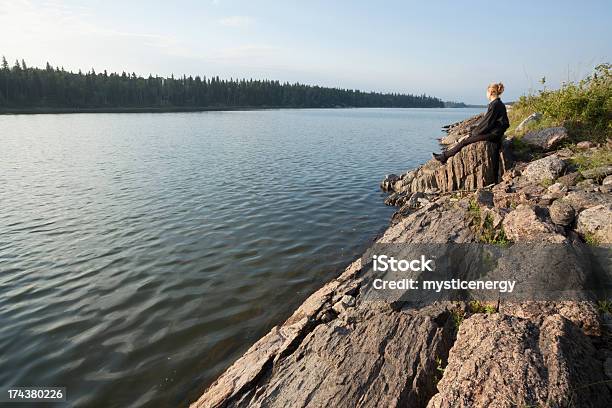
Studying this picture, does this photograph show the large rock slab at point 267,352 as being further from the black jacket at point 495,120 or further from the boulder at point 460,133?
the boulder at point 460,133

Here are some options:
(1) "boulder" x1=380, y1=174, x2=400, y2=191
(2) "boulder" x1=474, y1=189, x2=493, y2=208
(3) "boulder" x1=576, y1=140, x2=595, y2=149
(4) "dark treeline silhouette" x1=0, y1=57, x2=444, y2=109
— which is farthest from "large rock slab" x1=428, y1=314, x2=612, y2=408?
(4) "dark treeline silhouette" x1=0, y1=57, x2=444, y2=109

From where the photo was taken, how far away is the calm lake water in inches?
236

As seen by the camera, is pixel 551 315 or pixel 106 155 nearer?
pixel 551 315

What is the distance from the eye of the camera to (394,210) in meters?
14.8

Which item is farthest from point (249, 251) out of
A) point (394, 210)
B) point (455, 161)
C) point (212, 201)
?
point (455, 161)

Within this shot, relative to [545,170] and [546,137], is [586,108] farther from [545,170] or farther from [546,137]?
[545,170]

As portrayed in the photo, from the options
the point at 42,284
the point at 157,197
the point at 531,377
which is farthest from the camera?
the point at 157,197

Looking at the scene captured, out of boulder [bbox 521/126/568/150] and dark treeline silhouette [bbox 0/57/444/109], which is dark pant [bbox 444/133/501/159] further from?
dark treeline silhouette [bbox 0/57/444/109]

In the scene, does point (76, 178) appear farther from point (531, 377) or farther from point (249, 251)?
point (531, 377)

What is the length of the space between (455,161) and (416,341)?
34.5 ft

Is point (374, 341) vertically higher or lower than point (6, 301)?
higher

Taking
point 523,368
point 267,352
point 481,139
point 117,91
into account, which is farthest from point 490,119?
point 117,91

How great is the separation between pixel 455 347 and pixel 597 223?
4270mm

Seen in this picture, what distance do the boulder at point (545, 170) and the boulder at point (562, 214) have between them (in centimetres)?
302
